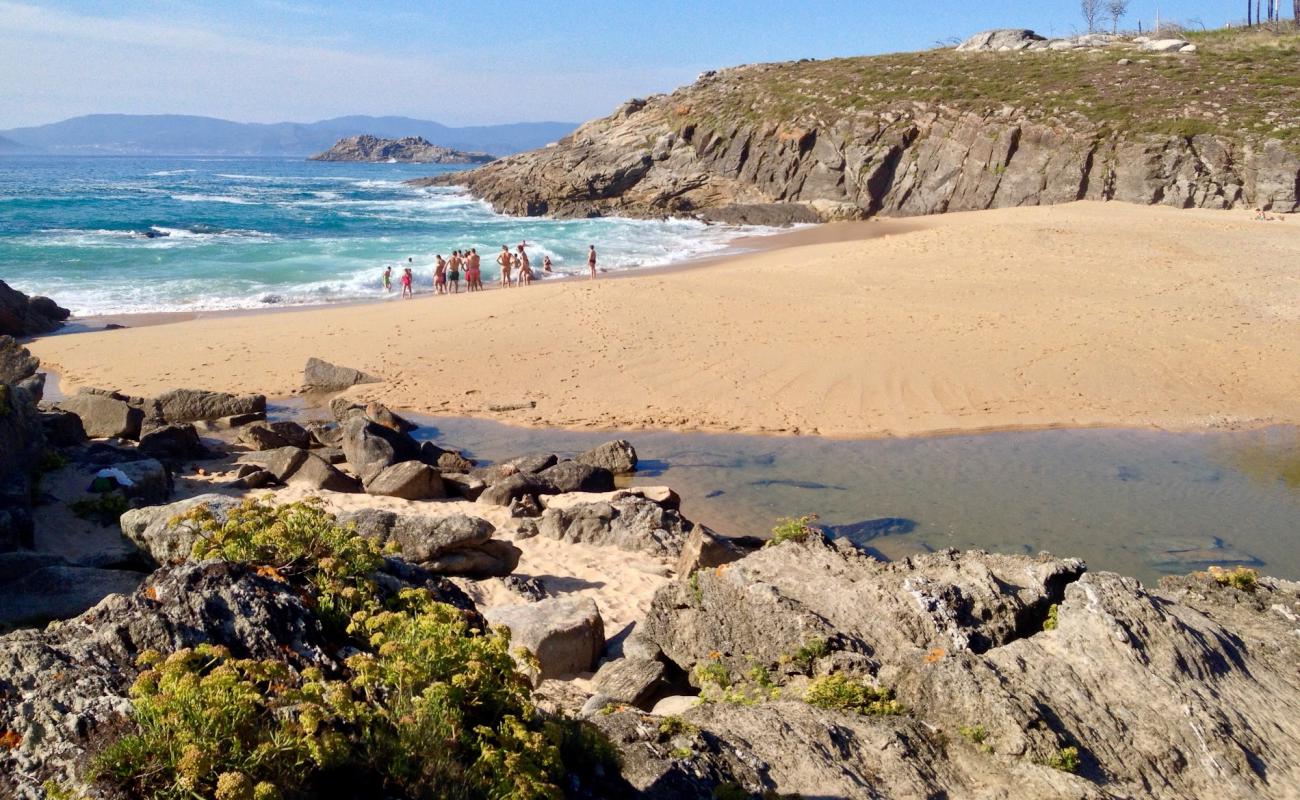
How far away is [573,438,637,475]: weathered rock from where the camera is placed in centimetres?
1216

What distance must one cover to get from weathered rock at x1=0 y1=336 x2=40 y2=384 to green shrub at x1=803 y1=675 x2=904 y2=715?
11.9 meters

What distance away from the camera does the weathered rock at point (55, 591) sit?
19.0 ft

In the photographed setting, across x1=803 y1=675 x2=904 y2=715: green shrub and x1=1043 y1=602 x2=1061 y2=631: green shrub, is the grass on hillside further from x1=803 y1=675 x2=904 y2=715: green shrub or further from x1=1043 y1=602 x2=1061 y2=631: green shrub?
x1=803 y1=675 x2=904 y2=715: green shrub

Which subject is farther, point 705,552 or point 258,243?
point 258,243

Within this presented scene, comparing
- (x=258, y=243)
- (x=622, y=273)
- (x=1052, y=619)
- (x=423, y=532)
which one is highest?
(x=258, y=243)

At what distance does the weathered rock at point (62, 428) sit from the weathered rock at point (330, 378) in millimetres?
4529

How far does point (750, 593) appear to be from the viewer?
6.05 metres

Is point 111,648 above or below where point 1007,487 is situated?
above

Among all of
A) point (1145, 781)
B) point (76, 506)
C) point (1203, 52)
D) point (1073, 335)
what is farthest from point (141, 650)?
point (1203, 52)

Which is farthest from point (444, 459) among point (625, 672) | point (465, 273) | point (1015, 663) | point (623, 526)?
point (465, 273)

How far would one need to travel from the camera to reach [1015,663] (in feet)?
15.7

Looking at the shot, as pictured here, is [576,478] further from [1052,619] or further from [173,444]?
[1052,619]

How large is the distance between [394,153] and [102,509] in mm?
151164

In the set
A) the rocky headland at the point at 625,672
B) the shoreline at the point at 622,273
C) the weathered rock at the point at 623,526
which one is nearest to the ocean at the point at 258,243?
the shoreline at the point at 622,273
